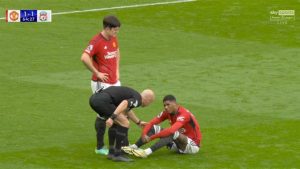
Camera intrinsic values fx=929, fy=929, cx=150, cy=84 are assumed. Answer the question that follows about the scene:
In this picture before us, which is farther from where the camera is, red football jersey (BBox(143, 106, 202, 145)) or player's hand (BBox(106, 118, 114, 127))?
red football jersey (BBox(143, 106, 202, 145))

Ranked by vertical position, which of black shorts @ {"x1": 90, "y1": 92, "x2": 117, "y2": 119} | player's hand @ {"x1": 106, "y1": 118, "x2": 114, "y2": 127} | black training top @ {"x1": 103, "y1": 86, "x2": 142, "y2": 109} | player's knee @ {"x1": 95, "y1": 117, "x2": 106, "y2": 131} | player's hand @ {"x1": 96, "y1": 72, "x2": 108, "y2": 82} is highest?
player's hand @ {"x1": 96, "y1": 72, "x2": 108, "y2": 82}

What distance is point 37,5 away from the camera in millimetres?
35781

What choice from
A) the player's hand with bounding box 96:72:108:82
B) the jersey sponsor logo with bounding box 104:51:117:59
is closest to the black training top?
the player's hand with bounding box 96:72:108:82

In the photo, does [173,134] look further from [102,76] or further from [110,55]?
[110,55]

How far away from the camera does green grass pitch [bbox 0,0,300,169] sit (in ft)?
56.4

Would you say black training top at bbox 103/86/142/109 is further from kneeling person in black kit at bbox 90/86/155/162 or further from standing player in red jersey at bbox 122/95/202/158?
standing player in red jersey at bbox 122/95/202/158

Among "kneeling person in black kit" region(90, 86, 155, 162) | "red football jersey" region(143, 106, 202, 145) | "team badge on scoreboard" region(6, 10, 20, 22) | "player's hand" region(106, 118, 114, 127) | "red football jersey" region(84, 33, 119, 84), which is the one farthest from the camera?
"team badge on scoreboard" region(6, 10, 20, 22)

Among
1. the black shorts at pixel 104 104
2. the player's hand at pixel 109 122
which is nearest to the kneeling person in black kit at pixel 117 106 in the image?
the black shorts at pixel 104 104

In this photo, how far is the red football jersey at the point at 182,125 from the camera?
16695 mm

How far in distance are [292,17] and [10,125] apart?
57.7ft

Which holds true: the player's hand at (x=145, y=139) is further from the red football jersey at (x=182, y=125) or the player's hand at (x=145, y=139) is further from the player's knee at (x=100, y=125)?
the player's knee at (x=100, y=125)

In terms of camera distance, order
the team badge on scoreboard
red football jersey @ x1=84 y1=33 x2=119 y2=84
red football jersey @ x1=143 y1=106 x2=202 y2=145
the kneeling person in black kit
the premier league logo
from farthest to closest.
A: the premier league logo < the team badge on scoreboard < red football jersey @ x1=84 y1=33 x2=119 y2=84 < red football jersey @ x1=143 y1=106 x2=202 y2=145 < the kneeling person in black kit

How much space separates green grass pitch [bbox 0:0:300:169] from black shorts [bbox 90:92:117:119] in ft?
2.95

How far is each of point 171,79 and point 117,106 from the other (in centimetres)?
830
